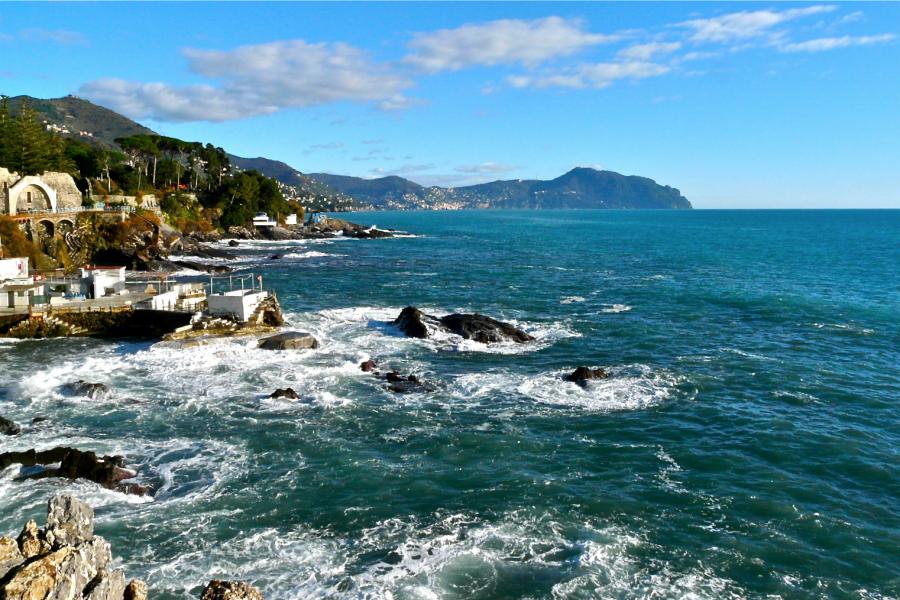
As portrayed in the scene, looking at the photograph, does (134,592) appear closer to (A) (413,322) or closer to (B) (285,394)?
(B) (285,394)

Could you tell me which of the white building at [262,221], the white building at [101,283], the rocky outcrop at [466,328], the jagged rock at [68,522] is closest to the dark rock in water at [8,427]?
the jagged rock at [68,522]

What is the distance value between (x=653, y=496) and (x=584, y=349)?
791 inches

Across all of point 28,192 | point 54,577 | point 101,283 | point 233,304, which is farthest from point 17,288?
point 54,577

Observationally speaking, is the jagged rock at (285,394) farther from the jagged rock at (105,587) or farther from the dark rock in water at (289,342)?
the jagged rock at (105,587)

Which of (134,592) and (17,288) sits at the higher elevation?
(17,288)

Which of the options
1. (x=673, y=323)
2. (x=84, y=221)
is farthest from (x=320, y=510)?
(x=84, y=221)

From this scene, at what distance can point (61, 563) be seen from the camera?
11.3m

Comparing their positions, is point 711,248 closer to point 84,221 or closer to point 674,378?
point 674,378

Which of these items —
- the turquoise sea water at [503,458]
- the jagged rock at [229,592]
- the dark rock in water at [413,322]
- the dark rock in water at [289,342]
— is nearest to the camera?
the jagged rock at [229,592]

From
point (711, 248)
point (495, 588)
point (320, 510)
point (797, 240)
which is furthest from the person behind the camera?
point (797, 240)

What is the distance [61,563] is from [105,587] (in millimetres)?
881

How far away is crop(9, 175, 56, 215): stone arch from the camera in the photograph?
2881 inches

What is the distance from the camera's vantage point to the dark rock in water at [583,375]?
111 feet

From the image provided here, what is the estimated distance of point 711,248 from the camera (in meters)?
125
